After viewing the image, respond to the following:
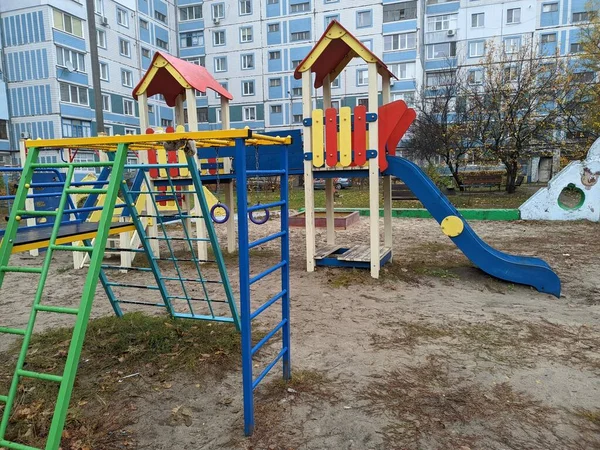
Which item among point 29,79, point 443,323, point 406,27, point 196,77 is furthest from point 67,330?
point 406,27

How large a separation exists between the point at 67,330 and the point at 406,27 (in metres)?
33.3

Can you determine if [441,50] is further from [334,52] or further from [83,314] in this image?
[83,314]

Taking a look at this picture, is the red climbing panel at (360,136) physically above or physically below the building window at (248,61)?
below

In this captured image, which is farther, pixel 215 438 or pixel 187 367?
pixel 187 367

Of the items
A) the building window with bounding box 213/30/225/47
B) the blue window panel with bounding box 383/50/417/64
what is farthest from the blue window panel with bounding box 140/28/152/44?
the blue window panel with bounding box 383/50/417/64

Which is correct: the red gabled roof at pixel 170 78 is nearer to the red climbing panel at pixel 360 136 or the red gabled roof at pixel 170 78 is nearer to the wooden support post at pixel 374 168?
the red climbing panel at pixel 360 136

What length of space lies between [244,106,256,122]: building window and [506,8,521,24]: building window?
2070 centimetres

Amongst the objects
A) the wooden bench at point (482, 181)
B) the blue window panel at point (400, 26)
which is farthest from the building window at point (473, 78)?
the blue window panel at point (400, 26)

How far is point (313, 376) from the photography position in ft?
10.2

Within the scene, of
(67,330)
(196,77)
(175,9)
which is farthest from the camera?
(175,9)

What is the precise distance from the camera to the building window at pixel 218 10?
117ft

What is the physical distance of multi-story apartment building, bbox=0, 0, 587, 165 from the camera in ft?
88.7

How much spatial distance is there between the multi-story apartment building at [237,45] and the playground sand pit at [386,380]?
87.6ft

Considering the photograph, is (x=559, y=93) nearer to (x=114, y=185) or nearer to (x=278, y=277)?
(x=278, y=277)
